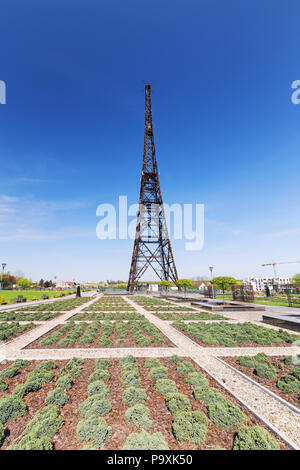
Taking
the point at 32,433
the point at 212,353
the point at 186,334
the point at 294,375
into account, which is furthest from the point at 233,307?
the point at 32,433

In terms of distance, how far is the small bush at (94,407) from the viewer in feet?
12.7

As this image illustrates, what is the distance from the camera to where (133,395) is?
14.5 ft

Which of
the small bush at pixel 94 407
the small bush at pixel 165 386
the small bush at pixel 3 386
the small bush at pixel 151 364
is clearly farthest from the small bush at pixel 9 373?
the small bush at pixel 165 386

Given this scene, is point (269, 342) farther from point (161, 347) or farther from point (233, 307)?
point (233, 307)

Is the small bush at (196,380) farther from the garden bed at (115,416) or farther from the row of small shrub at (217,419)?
the garden bed at (115,416)

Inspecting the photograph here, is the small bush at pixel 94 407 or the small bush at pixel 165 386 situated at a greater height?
the small bush at pixel 94 407

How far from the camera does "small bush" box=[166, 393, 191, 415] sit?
4039 mm

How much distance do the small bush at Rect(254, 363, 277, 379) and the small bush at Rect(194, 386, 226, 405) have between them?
1.98m

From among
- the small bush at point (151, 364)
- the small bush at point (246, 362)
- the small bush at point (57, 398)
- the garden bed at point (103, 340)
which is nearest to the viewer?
the small bush at point (57, 398)

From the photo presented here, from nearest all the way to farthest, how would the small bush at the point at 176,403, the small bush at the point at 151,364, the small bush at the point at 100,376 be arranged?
the small bush at the point at 176,403 → the small bush at the point at 100,376 → the small bush at the point at 151,364

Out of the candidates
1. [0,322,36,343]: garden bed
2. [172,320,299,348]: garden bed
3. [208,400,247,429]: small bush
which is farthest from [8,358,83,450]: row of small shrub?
[172,320,299,348]: garden bed

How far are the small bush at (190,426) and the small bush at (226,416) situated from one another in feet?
0.71

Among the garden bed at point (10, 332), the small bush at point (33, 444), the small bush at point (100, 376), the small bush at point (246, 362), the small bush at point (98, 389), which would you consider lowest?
the garden bed at point (10, 332)

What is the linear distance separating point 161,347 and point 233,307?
1229 centimetres
